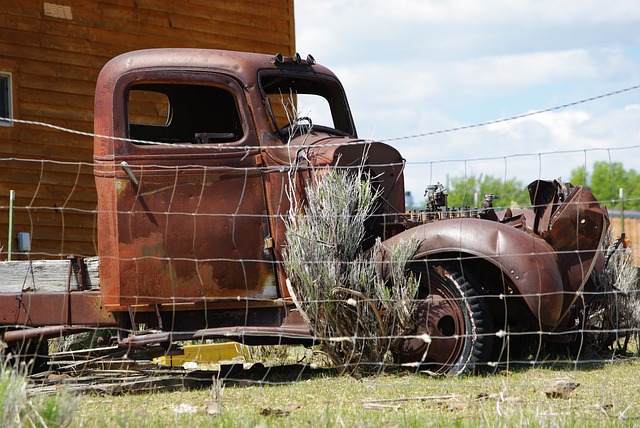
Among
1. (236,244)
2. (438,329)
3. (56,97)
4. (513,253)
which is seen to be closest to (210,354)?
(236,244)

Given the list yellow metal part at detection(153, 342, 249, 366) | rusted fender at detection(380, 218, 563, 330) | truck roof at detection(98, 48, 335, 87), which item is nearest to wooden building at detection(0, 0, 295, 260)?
yellow metal part at detection(153, 342, 249, 366)

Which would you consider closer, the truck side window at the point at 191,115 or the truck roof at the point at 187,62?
the truck roof at the point at 187,62

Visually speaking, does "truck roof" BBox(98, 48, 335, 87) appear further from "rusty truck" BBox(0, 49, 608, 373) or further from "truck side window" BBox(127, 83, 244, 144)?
"truck side window" BBox(127, 83, 244, 144)

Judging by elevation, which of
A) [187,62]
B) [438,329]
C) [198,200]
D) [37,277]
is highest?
[187,62]

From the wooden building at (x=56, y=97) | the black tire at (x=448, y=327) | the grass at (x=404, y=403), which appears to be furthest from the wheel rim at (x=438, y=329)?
the wooden building at (x=56, y=97)

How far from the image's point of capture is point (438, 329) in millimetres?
6680

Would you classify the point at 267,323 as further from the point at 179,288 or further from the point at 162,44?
the point at 162,44

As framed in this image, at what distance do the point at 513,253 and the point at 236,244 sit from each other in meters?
1.97

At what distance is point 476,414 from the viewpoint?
4789mm

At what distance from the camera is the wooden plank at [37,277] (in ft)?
23.2

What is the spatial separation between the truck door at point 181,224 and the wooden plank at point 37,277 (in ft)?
0.96

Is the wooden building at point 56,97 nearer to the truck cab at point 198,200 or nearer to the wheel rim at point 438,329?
the truck cab at point 198,200

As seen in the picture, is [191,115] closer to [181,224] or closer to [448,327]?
[181,224]

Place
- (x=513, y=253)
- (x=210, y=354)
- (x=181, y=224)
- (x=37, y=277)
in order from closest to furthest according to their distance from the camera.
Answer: (x=513, y=253), (x=181, y=224), (x=37, y=277), (x=210, y=354)
